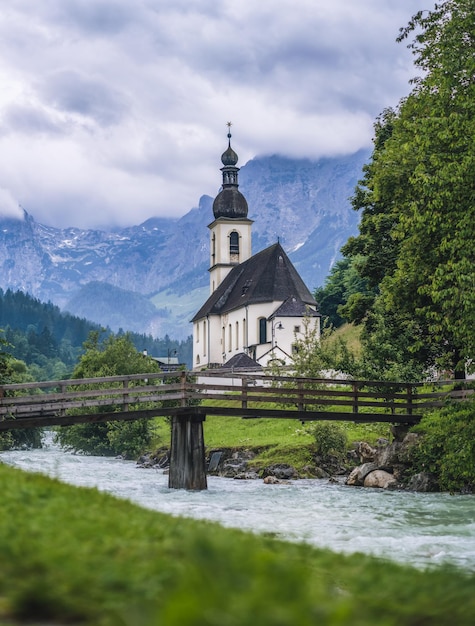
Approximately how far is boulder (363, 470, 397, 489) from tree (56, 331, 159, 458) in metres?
27.3

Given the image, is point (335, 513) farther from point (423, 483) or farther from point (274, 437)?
point (274, 437)

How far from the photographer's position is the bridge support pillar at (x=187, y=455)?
3306 centimetres

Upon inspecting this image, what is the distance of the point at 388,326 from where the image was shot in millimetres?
36031

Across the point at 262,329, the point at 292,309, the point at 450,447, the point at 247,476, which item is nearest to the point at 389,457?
the point at 247,476

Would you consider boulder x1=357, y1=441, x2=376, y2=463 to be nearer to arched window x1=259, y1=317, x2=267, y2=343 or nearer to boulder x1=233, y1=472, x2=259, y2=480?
boulder x1=233, y1=472, x2=259, y2=480

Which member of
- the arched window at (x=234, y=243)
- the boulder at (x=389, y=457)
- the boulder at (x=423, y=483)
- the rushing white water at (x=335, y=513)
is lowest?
the rushing white water at (x=335, y=513)

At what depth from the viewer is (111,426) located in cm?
6150

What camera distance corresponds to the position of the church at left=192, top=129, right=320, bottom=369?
316 feet

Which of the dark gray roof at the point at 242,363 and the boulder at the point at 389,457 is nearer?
the boulder at the point at 389,457

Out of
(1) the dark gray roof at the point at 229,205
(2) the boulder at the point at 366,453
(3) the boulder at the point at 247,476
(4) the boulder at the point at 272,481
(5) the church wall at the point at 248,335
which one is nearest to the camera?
(4) the boulder at the point at 272,481

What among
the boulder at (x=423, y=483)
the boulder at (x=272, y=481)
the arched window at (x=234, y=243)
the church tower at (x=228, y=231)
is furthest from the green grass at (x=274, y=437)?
the arched window at (x=234, y=243)

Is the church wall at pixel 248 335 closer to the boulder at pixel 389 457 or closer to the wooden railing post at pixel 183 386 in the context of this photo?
the boulder at pixel 389 457

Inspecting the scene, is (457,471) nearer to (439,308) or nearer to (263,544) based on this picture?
(439,308)

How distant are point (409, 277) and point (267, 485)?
10.7m
